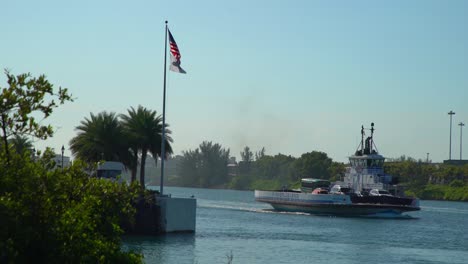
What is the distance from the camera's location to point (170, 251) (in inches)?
1994

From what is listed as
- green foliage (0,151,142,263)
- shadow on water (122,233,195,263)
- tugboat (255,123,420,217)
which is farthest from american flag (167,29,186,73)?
tugboat (255,123,420,217)

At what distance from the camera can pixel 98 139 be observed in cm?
7150

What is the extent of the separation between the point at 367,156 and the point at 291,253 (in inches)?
2216

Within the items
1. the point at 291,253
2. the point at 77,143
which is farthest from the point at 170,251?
the point at 77,143

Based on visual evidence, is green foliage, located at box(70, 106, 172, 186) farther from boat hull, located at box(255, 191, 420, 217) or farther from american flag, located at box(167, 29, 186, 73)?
boat hull, located at box(255, 191, 420, 217)

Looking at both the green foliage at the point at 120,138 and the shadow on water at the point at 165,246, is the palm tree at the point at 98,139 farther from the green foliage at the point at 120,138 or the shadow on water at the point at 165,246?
the shadow on water at the point at 165,246

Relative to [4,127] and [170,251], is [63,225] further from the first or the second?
[170,251]

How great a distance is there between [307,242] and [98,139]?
66.1 feet

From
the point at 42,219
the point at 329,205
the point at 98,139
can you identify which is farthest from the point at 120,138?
the point at 42,219

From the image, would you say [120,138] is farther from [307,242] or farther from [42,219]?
[42,219]

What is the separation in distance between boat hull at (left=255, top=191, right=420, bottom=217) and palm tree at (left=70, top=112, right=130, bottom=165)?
37843 mm

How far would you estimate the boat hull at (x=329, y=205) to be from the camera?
99562 mm

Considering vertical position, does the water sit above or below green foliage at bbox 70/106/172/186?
below

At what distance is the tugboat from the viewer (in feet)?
328
